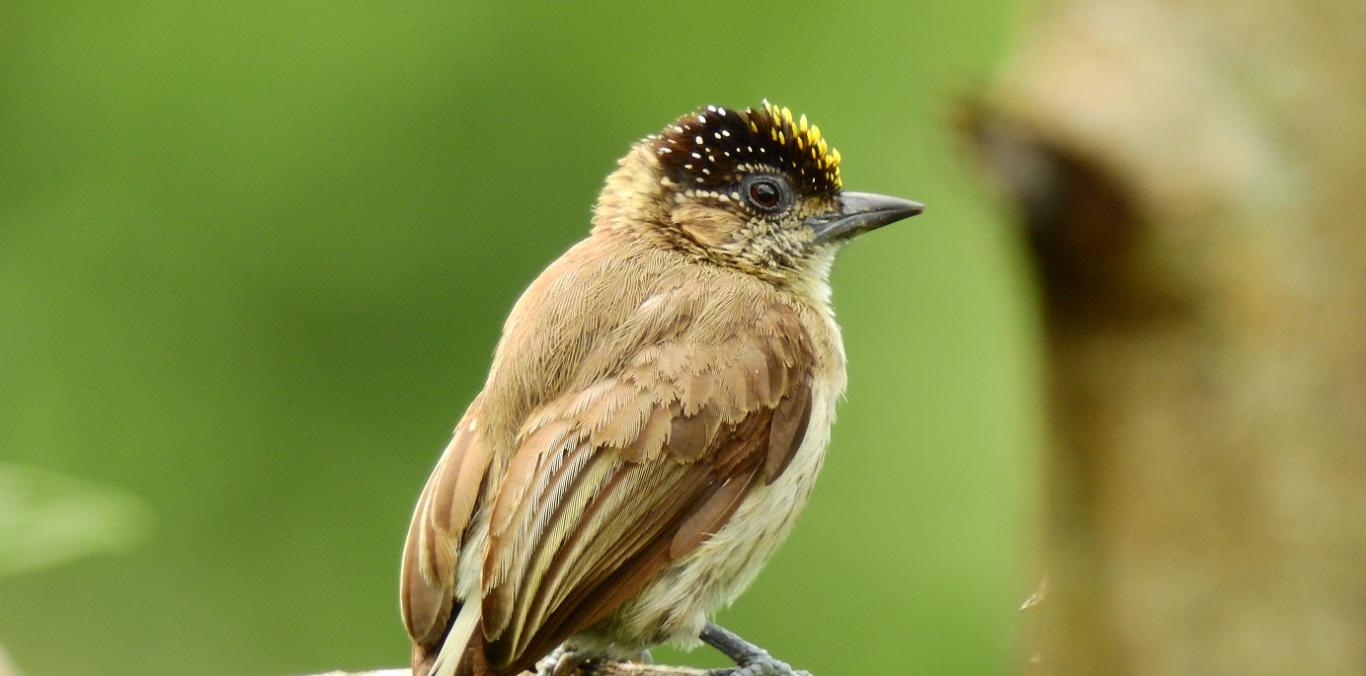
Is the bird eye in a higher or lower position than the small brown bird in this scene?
higher

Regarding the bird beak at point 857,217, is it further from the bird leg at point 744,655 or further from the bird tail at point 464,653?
the bird tail at point 464,653

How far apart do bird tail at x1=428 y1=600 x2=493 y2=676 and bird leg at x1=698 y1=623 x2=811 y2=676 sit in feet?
2.73

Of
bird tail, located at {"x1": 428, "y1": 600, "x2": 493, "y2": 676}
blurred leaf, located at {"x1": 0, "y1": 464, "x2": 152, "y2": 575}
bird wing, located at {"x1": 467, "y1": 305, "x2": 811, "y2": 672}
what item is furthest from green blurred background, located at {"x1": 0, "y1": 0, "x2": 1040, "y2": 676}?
blurred leaf, located at {"x1": 0, "y1": 464, "x2": 152, "y2": 575}

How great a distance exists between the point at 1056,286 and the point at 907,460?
852cm

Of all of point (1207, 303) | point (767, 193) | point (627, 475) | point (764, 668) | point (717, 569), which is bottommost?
point (764, 668)

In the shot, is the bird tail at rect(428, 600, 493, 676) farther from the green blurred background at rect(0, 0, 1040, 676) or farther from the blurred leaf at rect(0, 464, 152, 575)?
the green blurred background at rect(0, 0, 1040, 676)

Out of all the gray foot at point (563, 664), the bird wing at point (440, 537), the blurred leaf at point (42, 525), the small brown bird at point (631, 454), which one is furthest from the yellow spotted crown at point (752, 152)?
the blurred leaf at point (42, 525)

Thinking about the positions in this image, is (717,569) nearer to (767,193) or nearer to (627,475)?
(627,475)

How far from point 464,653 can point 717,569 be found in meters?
0.78

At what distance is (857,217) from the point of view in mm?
5469

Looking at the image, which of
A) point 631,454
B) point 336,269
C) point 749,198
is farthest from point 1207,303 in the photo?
point 336,269

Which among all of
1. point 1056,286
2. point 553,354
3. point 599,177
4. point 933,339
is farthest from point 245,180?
point 1056,286

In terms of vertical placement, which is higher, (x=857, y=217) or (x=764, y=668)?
(x=857, y=217)

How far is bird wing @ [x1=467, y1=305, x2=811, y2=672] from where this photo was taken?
4.10 meters
